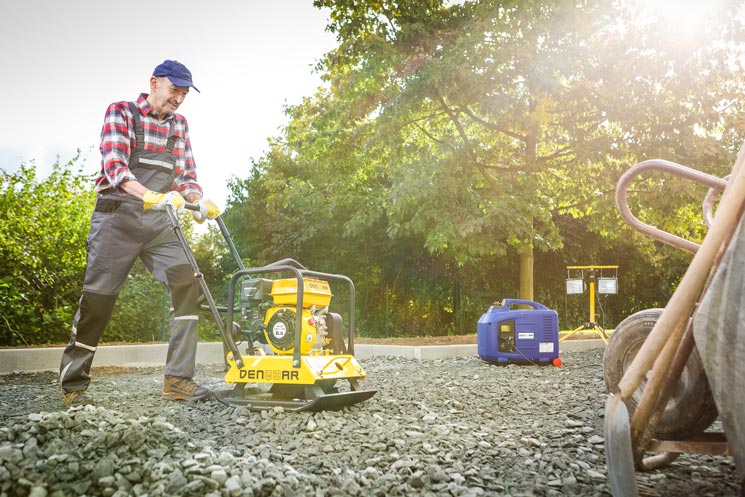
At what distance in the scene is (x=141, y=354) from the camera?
24.5 ft

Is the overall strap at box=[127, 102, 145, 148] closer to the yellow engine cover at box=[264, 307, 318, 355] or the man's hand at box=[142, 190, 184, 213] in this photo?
the man's hand at box=[142, 190, 184, 213]

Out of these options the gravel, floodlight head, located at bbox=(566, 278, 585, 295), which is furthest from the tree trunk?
the gravel

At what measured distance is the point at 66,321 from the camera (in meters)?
8.20

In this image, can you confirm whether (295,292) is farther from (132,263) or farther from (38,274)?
(38,274)

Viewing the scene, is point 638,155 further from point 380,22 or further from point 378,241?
point 378,241

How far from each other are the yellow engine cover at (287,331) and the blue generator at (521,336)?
11.3 ft

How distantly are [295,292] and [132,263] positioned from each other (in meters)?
1.15

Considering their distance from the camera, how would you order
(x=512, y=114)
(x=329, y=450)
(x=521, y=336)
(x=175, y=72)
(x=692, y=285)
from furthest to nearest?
1. (x=512, y=114)
2. (x=521, y=336)
3. (x=175, y=72)
4. (x=329, y=450)
5. (x=692, y=285)

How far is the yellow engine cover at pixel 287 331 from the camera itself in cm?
387

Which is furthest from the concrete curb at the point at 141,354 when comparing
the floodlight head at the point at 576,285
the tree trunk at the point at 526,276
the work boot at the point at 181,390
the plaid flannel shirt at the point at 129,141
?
the tree trunk at the point at 526,276

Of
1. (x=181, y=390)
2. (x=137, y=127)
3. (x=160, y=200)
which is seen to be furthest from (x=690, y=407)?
(x=137, y=127)

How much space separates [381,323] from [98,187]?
9.64 m

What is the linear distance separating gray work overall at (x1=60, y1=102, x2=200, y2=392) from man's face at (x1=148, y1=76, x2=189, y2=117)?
0.15 metres

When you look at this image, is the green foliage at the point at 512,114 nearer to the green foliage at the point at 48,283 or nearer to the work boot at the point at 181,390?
the green foliage at the point at 48,283
